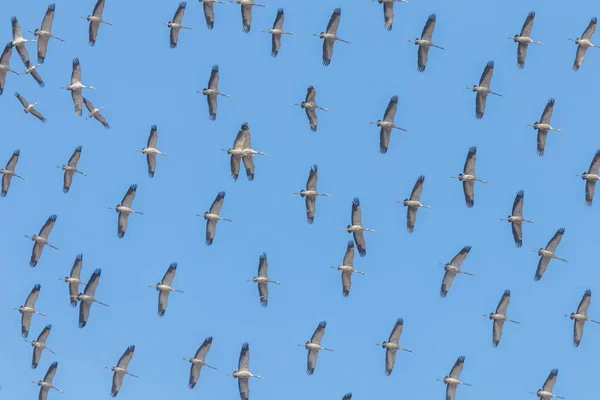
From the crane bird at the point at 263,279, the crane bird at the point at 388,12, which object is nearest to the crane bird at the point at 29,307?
the crane bird at the point at 263,279

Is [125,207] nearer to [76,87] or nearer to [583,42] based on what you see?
[76,87]

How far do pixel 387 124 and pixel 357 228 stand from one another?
437 cm

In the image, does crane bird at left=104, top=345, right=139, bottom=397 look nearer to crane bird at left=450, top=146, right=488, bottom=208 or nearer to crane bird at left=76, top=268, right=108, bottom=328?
crane bird at left=76, top=268, right=108, bottom=328

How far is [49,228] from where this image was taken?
263 ft

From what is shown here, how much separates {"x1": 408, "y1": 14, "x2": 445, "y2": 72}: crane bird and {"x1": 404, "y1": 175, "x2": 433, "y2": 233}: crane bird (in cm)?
455

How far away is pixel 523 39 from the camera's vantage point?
252 ft

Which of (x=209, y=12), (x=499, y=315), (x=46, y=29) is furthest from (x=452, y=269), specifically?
(x=46, y=29)

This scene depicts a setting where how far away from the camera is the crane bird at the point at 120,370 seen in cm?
7969

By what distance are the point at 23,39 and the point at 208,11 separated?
25.3 feet

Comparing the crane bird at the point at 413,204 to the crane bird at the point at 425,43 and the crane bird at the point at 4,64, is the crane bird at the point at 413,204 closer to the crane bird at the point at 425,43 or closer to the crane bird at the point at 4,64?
the crane bird at the point at 425,43

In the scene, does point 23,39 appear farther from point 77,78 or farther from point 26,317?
point 26,317

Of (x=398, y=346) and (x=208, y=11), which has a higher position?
(x=208, y=11)

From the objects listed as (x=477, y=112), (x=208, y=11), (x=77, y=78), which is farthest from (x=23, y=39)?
(x=477, y=112)

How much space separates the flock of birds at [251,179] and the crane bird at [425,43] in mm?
40
